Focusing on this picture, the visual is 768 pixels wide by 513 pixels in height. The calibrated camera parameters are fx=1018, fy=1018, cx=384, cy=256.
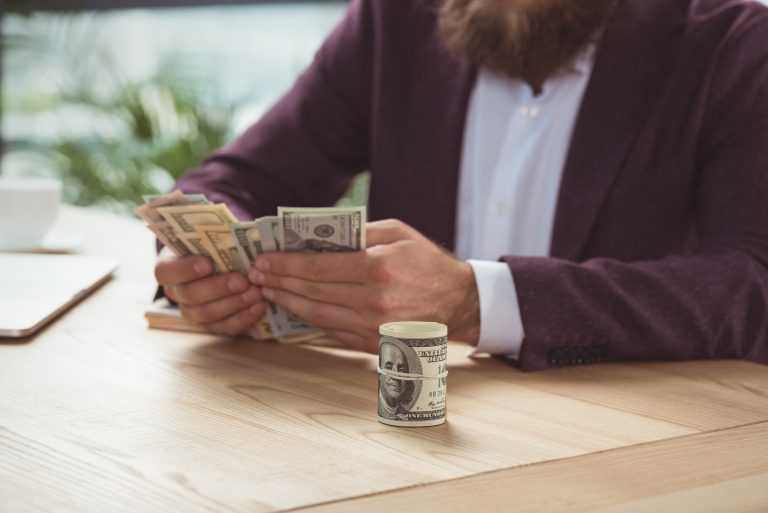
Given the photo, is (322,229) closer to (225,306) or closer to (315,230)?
(315,230)

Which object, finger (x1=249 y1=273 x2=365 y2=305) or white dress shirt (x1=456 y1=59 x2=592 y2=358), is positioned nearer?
finger (x1=249 y1=273 x2=365 y2=305)

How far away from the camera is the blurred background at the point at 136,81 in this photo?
4977mm

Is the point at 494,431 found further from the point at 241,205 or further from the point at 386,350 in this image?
the point at 241,205

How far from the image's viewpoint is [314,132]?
2.40m

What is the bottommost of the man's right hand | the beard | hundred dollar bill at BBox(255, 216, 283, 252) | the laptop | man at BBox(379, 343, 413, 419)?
the laptop

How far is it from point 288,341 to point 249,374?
222 millimetres

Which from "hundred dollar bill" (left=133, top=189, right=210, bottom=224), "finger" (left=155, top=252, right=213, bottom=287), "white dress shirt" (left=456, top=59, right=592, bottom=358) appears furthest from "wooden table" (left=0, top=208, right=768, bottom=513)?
"white dress shirt" (left=456, top=59, right=592, bottom=358)

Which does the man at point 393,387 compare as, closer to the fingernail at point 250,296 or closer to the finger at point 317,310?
the finger at point 317,310

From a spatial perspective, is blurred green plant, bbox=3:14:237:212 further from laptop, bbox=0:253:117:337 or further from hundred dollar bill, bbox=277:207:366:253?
hundred dollar bill, bbox=277:207:366:253

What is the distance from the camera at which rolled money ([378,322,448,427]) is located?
1193 millimetres

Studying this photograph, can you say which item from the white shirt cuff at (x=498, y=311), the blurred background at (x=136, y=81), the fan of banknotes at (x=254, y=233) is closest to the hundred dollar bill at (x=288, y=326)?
the fan of banknotes at (x=254, y=233)

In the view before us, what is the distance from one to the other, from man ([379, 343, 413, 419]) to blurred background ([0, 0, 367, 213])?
3.60 m

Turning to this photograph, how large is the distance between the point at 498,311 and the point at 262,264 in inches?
14.4

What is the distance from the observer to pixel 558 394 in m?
1.36
